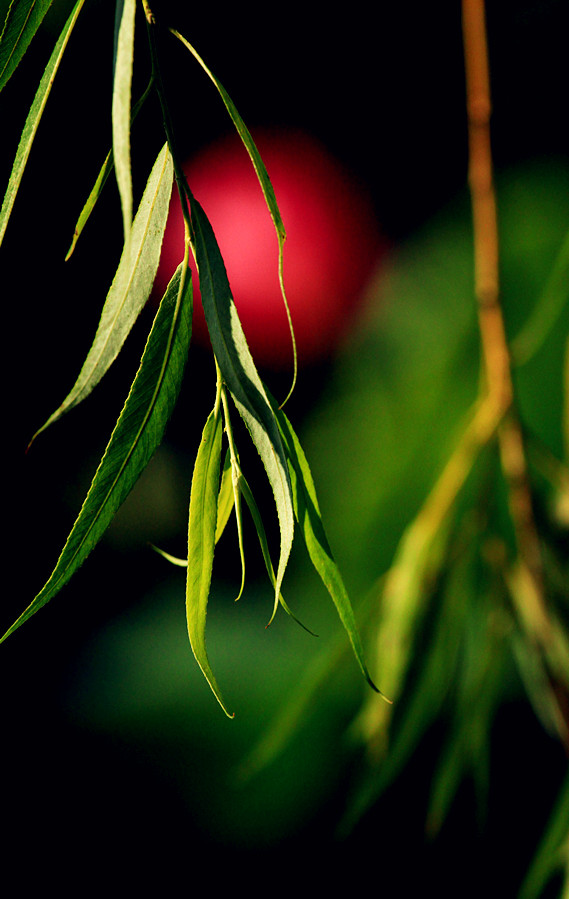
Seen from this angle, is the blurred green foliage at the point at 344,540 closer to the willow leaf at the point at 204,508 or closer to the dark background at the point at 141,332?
the dark background at the point at 141,332

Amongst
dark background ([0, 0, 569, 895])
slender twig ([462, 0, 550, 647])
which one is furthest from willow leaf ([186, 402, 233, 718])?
dark background ([0, 0, 569, 895])

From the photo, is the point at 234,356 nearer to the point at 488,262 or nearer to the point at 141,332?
the point at 488,262

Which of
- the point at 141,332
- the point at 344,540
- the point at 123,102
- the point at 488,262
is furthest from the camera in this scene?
the point at 344,540

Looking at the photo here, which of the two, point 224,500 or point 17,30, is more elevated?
point 17,30

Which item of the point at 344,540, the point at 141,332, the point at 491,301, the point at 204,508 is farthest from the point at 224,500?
the point at 344,540

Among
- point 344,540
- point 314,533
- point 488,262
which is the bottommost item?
point 344,540

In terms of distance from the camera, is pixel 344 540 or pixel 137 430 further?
pixel 344 540

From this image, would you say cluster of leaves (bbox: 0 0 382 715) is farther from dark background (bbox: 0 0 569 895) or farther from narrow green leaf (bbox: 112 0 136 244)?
dark background (bbox: 0 0 569 895)
